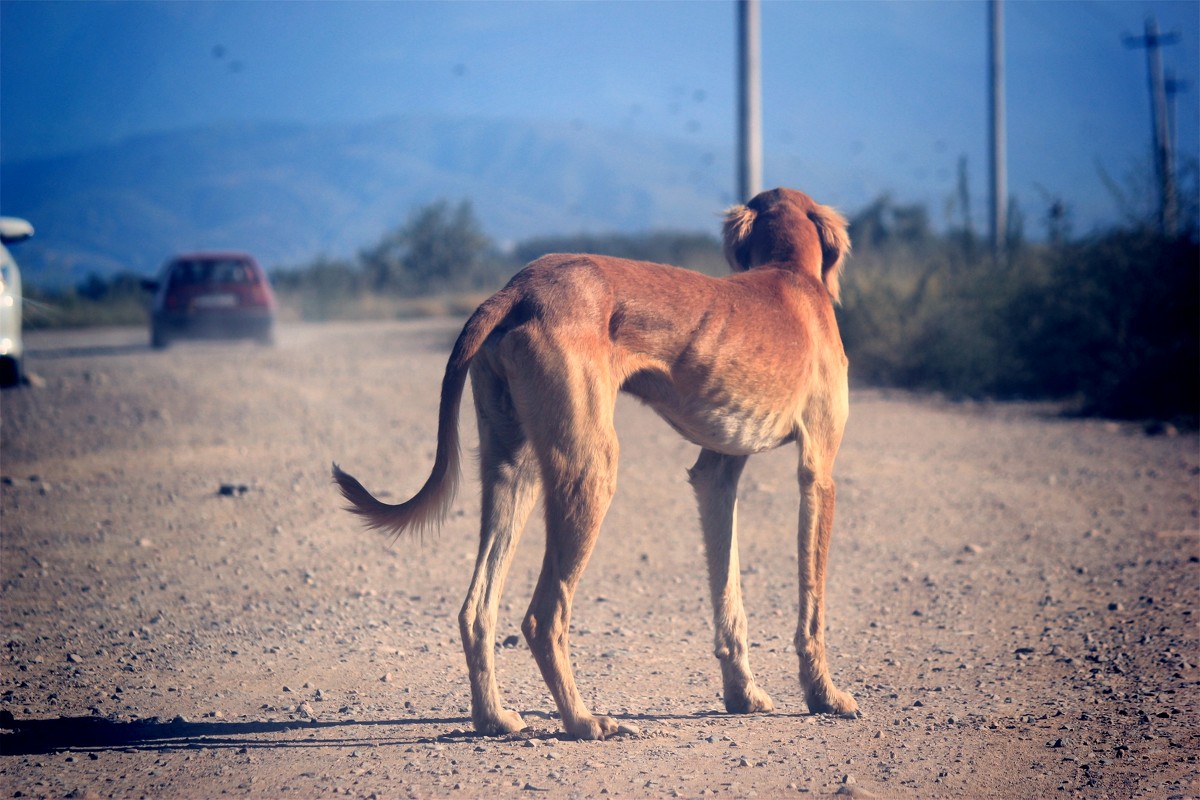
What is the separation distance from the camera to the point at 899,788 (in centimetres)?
321

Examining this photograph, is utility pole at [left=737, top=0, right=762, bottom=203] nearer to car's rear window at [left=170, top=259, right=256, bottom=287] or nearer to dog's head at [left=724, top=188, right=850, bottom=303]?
dog's head at [left=724, top=188, right=850, bottom=303]

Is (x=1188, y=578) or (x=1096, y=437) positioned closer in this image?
(x=1188, y=578)

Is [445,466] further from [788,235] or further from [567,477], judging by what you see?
[788,235]

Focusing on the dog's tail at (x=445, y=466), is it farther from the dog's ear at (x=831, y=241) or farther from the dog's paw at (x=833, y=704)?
the dog's ear at (x=831, y=241)

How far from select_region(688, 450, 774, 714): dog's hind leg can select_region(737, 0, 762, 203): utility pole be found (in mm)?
6696

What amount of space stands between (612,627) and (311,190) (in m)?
89.8

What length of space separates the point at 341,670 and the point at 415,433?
20.1ft

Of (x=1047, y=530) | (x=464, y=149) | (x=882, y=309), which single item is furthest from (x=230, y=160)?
(x=1047, y=530)

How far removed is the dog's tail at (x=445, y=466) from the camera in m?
3.46

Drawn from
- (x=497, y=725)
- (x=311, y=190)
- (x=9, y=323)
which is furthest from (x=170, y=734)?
(x=311, y=190)

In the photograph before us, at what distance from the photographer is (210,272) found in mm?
19516

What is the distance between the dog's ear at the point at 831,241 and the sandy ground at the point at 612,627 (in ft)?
5.82

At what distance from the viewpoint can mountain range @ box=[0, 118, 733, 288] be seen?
61.6 feet

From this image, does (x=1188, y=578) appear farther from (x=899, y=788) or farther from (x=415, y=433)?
(x=415, y=433)
